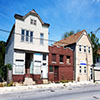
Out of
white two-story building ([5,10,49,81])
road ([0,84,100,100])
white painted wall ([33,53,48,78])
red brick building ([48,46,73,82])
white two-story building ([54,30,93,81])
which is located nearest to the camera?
road ([0,84,100,100])

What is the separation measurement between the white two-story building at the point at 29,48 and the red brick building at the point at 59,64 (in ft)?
3.58

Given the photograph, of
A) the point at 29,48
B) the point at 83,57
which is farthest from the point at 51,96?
the point at 83,57

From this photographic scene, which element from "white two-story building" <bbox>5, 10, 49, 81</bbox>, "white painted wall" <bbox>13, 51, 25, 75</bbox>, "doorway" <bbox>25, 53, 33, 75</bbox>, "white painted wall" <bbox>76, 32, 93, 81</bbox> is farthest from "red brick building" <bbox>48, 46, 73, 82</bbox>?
"white painted wall" <bbox>13, 51, 25, 75</bbox>

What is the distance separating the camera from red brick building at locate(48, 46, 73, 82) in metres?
21.0

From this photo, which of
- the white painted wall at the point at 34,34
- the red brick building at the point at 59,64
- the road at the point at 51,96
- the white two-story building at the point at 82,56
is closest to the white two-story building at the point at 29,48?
the white painted wall at the point at 34,34

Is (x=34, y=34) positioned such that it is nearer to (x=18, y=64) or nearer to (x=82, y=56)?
(x=18, y=64)

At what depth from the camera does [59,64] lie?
858 inches

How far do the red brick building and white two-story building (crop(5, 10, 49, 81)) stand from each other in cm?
109

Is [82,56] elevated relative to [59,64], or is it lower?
elevated

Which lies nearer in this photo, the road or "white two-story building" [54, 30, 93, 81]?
the road

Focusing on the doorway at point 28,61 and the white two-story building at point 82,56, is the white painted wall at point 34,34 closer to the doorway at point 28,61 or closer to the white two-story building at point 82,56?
the doorway at point 28,61

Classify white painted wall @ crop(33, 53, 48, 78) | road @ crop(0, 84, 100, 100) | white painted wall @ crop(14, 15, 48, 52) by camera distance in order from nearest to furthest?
road @ crop(0, 84, 100, 100)
white painted wall @ crop(14, 15, 48, 52)
white painted wall @ crop(33, 53, 48, 78)

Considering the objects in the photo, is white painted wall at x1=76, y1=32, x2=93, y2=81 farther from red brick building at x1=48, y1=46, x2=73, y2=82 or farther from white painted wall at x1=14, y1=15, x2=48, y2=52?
white painted wall at x1=14, y1=15, x2=48, y2=52

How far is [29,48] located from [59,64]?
21.1 ft
